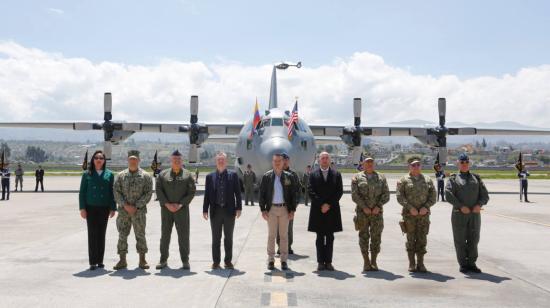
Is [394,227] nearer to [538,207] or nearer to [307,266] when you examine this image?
[307,266]

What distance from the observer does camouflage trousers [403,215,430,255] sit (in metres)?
7.97

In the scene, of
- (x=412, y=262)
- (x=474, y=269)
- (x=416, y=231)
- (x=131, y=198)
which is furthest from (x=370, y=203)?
(x=131, y=198)

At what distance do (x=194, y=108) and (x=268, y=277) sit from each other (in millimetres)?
25195

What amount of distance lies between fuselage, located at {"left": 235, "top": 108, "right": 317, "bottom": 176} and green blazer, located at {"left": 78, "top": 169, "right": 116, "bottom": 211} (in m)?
11.2

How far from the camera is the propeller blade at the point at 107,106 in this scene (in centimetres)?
3206

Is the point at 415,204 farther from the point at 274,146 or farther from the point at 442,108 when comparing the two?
the point at 442,108

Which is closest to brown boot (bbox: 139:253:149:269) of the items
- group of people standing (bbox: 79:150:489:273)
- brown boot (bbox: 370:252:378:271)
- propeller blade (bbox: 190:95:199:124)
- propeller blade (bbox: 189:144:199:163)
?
group of people standing (bbox: 79:150:489:273)

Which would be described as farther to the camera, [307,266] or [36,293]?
[307,266]

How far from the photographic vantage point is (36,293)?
6.34 metres

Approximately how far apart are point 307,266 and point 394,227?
600cm

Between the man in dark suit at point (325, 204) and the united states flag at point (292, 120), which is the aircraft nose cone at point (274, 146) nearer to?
the united states flag at point (292, 120)

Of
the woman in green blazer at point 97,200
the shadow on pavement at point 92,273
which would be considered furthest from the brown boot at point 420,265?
the woman in green blazer at point 97,200

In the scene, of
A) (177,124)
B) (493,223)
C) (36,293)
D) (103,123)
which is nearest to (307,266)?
(36,293)

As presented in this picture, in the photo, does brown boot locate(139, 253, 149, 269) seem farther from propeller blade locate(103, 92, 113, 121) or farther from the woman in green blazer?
propeller blade locate(103, 92, 113, 121)
